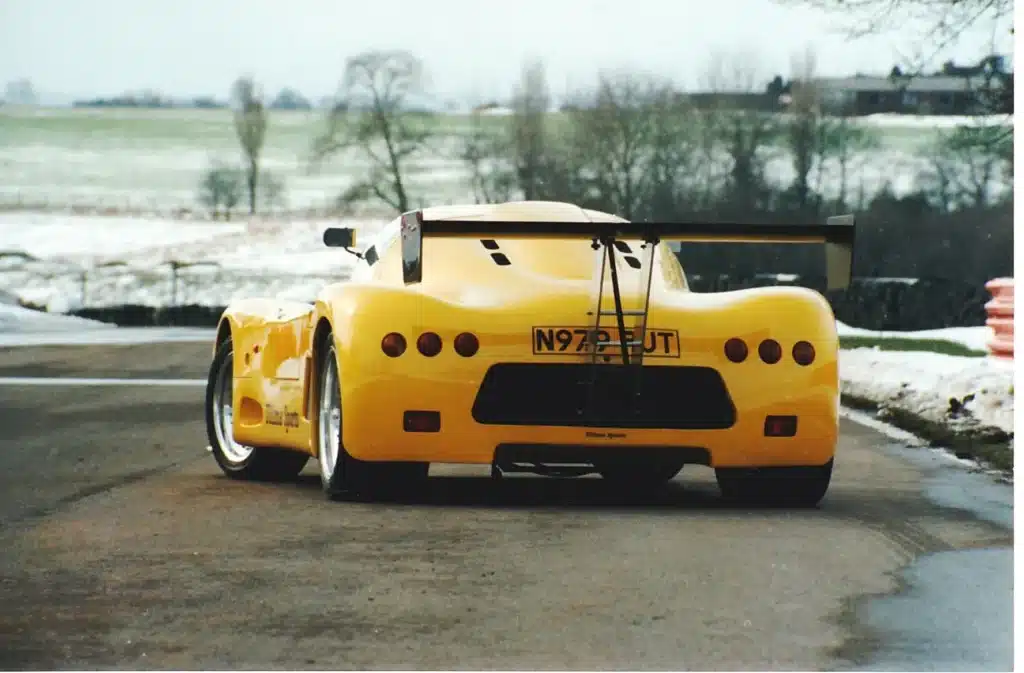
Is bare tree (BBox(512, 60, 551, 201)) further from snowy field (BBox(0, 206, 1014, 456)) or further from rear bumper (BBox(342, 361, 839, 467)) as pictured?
rear bumper (BBox(342, 361, 839, 467))

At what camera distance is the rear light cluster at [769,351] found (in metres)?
7.75

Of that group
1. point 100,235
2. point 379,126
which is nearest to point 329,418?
point 379,126

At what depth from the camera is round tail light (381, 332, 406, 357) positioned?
7.69m

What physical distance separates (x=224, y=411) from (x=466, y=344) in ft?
7.56

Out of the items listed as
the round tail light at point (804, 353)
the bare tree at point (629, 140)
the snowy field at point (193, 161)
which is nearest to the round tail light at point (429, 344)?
the round tail light at point (804, 353)

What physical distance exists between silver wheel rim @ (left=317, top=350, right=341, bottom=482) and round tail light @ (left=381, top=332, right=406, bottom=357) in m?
0.32

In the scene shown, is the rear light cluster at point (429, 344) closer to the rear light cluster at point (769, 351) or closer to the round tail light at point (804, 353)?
A: the rear light cluster at point (769, 351)

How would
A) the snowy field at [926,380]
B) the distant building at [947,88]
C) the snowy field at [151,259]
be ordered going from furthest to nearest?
the snowy field at [151,259] < the distant building at [947,88] < the snowy field at [926,380]

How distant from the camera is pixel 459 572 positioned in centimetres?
626

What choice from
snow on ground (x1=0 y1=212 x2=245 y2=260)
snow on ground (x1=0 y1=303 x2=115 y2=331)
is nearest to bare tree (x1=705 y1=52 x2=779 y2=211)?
snow on ground (x1=0 y1=303 x2=115 y2=331)

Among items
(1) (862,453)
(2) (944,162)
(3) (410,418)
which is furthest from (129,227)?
(3) (410,418)

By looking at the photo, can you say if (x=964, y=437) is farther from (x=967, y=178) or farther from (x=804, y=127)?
(x=804, y=127)

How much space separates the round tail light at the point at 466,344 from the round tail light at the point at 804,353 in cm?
120

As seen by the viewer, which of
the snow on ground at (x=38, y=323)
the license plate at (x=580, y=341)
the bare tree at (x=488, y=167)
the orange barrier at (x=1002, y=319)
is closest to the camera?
the license plate at (x=580, y=341)
